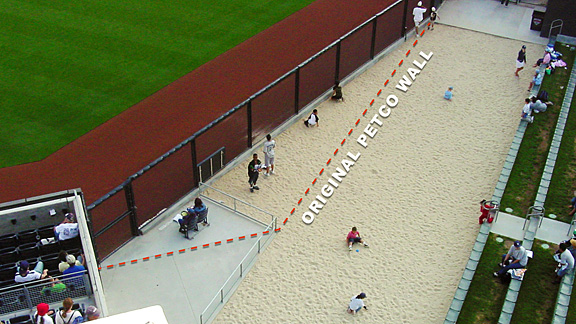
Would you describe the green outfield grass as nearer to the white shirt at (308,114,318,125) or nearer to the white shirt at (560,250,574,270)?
the white shirt at (308,114,318,125)

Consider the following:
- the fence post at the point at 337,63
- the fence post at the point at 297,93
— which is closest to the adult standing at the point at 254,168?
the fence post at the point at 297,93

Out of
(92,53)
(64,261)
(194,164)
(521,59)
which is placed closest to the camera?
(64,261)

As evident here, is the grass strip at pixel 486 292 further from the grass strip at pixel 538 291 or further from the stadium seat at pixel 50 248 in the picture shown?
the stadium seat at pixel 50 248

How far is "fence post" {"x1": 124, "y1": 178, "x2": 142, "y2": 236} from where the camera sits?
17.2 m

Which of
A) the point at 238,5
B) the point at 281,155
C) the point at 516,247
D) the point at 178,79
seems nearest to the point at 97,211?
the point at 281,155

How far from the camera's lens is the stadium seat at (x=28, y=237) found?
616 inches

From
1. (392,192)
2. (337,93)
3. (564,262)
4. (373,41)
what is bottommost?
(564,262)

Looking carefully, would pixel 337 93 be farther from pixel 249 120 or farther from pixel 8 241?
pixel 8 241

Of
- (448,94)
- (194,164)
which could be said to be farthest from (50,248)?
(448,94)

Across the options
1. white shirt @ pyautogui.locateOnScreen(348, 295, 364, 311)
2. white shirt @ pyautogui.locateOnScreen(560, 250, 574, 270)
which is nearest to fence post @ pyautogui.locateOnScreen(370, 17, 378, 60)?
white shirt @ pyautogui.locateOnScreen(560, 250, 574, 270)

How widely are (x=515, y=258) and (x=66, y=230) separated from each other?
11.1 metres

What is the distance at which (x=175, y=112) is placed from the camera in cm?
2331

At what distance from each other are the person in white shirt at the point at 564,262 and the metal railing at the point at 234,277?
24.6 feet

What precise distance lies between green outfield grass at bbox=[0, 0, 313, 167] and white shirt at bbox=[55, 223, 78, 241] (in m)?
6.30
